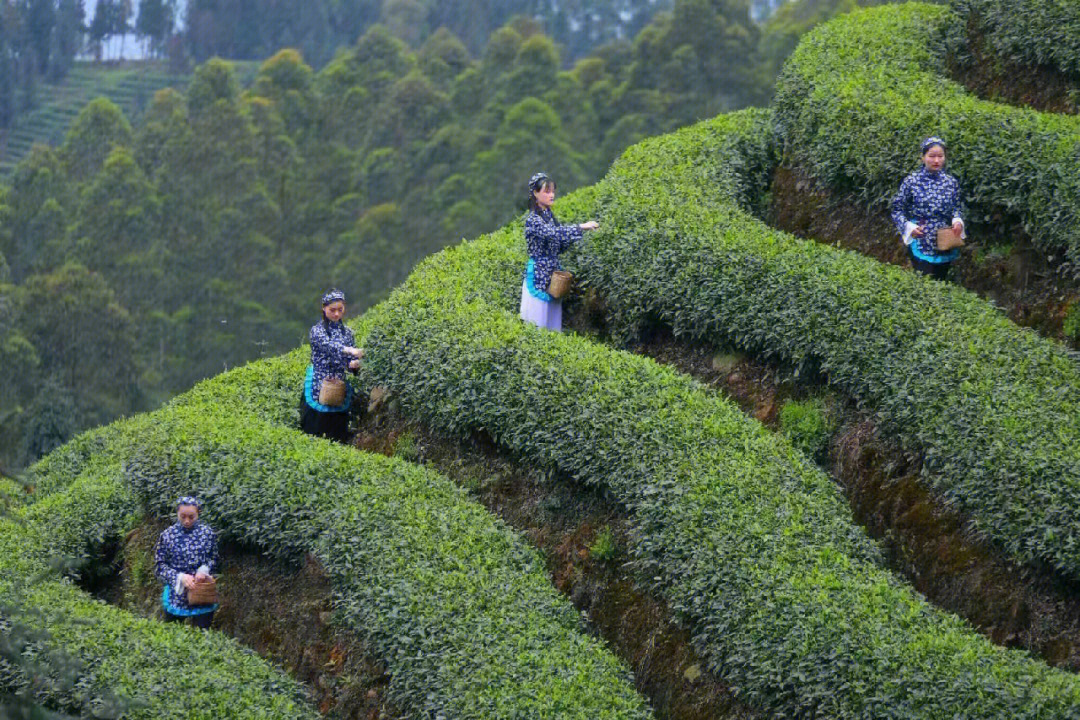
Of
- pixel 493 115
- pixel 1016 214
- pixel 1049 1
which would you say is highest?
pixel 1049 1

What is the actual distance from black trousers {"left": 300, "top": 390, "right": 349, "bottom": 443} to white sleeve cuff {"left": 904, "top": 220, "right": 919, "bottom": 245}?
4656mm

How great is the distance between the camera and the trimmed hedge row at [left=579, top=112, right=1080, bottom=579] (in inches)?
400

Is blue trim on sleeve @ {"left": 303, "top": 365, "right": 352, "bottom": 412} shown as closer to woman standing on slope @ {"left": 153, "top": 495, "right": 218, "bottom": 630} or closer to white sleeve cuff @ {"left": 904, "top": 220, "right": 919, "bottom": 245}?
woman standing on slope @ {"left": 153, "top": 495, "right": 218, "bottom": 630}

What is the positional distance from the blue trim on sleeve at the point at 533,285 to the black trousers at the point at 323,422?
1819 millimetres

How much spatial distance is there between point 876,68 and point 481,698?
8.17m

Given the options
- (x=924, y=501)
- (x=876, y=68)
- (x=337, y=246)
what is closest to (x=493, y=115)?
(x=337, y=246)

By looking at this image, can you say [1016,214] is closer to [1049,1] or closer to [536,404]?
[1049,1]

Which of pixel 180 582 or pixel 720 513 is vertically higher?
pixel 720 513

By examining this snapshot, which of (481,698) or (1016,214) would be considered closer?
(481,698)

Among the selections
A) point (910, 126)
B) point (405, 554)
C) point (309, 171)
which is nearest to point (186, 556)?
point (405, 554)

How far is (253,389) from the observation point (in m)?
14.8

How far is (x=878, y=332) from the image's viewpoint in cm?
1176

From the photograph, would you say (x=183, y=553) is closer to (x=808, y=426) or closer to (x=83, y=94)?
(x=808, y=426)

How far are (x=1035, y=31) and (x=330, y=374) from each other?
6.89 meters
